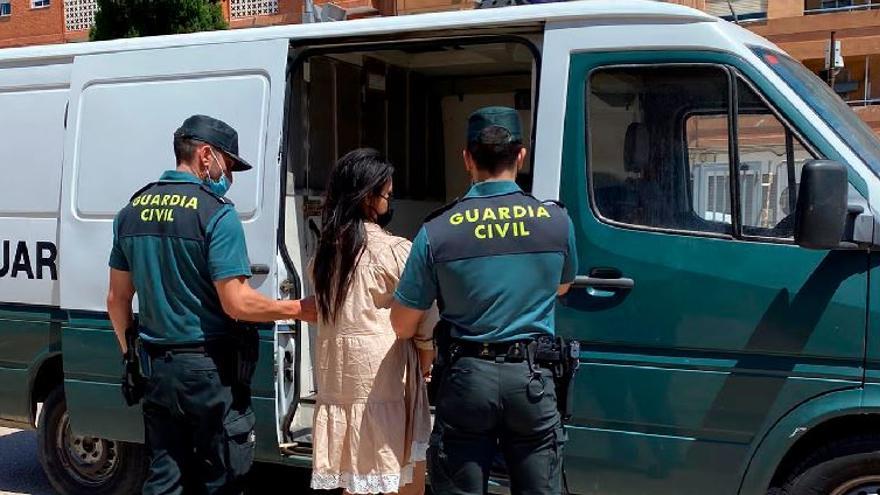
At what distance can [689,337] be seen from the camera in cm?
380

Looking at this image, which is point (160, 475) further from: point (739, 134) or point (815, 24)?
point (815, 24)

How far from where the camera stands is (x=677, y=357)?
3.83 metres

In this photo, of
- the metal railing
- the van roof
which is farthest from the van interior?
the metal railing

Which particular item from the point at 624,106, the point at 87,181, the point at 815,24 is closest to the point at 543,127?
the point at 624,106

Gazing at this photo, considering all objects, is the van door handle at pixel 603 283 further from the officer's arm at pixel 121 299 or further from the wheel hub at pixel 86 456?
the wheel hub at pixel 86 456

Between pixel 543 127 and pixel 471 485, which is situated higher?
pixel 543 127

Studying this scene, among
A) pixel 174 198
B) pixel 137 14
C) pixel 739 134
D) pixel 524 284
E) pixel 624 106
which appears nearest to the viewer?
pixel 524 284

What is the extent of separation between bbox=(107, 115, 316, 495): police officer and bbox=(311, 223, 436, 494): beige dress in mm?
258

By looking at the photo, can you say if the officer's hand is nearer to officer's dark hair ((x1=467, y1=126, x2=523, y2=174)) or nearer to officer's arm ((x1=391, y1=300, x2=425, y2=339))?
officer's arm ((x1=391, y1=300, x2=425, y2=339))

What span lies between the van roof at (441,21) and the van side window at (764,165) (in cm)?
45

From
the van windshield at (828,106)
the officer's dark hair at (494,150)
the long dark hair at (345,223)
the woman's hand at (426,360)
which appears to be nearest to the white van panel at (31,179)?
the long dark hair at (345,223)

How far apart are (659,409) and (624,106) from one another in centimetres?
132

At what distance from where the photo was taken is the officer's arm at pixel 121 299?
380cm

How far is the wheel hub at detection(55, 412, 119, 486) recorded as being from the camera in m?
5.40
